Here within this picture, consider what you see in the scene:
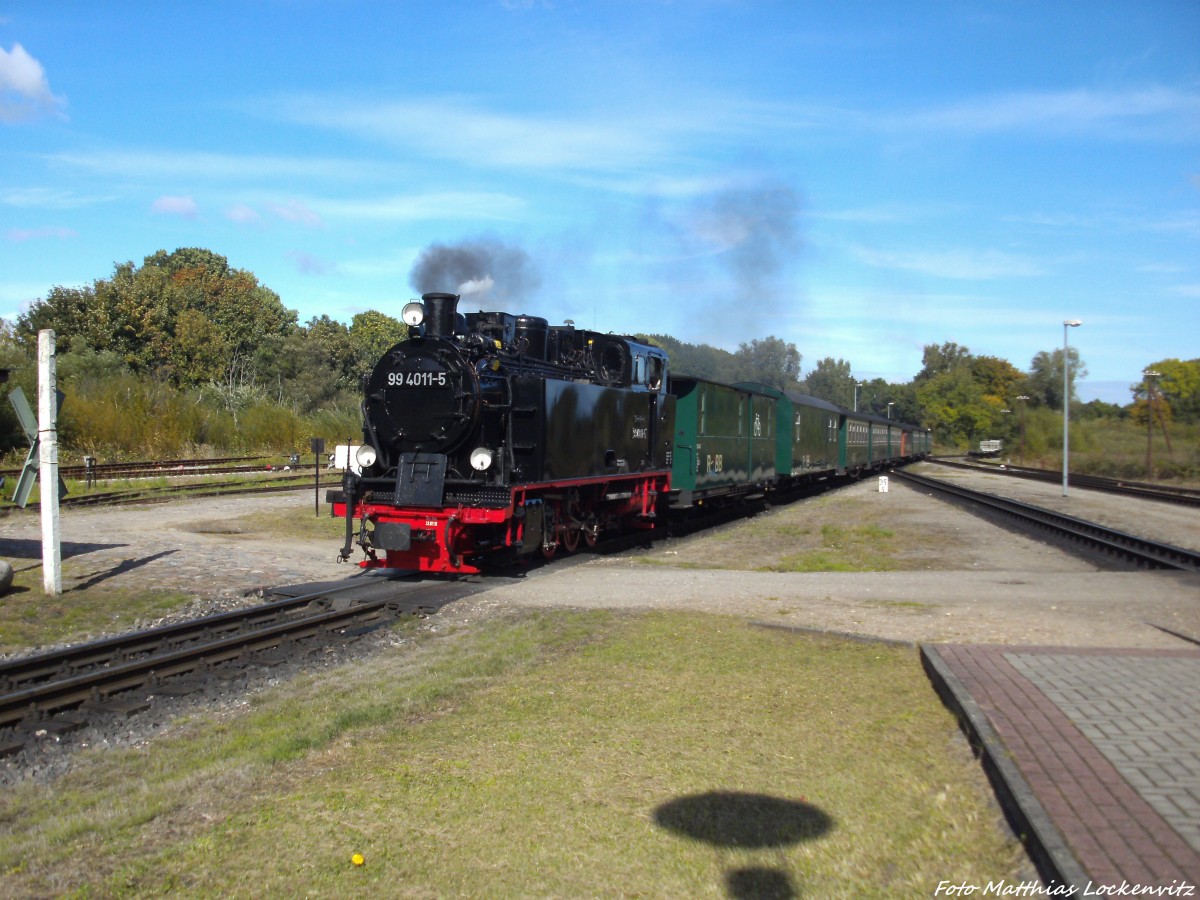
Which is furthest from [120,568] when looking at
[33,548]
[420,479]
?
[420,479]

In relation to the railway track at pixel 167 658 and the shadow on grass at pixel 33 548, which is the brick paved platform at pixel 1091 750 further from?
the shadow on grass at pixel 33 548

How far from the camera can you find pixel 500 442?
11.5 meters

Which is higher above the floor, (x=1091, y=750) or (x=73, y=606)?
(x=1091, y=750)

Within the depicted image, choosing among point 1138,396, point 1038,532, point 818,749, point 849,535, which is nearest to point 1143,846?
point 818,749

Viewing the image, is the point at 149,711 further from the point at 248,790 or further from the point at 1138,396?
the point at 1138,396

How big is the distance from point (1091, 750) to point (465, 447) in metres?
8.01

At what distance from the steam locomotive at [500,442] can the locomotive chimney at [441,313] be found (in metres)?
0.02

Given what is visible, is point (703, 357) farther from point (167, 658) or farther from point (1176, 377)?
point (167, 658)

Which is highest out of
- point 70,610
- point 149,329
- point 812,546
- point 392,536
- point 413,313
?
point 149,329

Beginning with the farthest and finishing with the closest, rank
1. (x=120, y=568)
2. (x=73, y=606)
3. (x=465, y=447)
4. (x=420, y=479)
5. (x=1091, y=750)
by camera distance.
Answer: (x=120, y=568) → (x=465, y=447) → (x=420, y=479) → (x=73, y=606) → (x=1091, y=750)

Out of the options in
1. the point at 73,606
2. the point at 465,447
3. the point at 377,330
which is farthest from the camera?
the point at 377,330

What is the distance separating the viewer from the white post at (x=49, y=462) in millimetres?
10289

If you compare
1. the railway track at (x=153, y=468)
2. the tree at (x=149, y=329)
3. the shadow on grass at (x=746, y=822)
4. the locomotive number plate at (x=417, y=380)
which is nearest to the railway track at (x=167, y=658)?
the locomotive number plate at (x=417, y=380)

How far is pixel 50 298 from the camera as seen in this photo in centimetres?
4506
